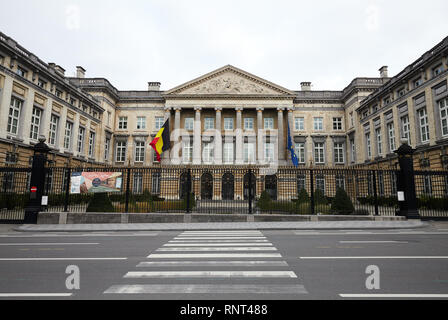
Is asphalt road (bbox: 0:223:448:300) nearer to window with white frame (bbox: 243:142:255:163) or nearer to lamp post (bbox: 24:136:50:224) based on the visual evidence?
lamp post (bbox: 24:136:50:224)

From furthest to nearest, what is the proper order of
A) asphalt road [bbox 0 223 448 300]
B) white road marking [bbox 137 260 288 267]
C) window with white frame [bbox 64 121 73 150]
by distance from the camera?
window with white frame [bbox 64 121 73 150] → white road marking [bbox 137 260 288 267] → asphalt road [bbox 0 223 448 300]

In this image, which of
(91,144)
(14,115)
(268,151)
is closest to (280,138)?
(268,151)

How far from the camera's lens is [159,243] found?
8.59 m

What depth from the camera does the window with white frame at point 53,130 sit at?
2950 centimetres

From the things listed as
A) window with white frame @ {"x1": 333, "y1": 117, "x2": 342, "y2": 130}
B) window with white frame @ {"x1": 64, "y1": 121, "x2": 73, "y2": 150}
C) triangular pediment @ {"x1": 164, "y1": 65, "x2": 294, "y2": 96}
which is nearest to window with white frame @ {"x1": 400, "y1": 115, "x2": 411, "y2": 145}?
window with white frame @ {"x1": 333, "y1": 117, "x2": 342, "y2": 130}

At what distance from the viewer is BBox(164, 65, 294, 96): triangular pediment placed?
40.9 m

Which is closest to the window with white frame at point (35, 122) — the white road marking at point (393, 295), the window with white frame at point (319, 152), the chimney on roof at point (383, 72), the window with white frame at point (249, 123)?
the window with white frame at point (249, 123)

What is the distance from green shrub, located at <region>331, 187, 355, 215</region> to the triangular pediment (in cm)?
2833

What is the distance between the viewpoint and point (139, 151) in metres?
42.3

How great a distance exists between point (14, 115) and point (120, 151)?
1863 centimetres

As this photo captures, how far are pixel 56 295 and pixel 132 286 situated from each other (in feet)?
3.74
